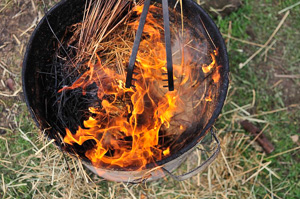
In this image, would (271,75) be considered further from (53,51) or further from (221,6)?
(53,51)

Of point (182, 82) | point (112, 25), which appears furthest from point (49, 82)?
point (182, 82)

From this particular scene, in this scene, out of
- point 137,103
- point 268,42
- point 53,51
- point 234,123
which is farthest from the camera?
point 268,42

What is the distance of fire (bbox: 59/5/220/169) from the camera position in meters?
1.91

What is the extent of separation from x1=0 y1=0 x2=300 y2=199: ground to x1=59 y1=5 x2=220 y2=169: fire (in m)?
0.56

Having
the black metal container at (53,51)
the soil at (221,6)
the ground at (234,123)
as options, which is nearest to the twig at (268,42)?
the ground at (234,123)

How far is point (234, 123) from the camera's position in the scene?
2678 millimetres

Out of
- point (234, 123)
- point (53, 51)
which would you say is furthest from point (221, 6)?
point (53, 51)

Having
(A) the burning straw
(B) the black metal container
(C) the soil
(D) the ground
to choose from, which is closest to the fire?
(A) the burning straw

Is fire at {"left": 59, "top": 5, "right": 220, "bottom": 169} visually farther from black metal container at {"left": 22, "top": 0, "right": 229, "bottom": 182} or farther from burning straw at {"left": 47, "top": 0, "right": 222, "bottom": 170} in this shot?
black metal container at {"left": 22, "top": 0, "right": 229, "bottom": 182}

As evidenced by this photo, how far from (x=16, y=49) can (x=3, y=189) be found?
1201mm

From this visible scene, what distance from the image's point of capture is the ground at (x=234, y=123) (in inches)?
96.8

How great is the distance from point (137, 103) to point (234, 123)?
1119 millimetres

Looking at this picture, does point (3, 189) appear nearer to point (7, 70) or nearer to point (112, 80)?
point (7, 70)

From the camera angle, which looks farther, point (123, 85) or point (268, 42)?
point (268, 42)
